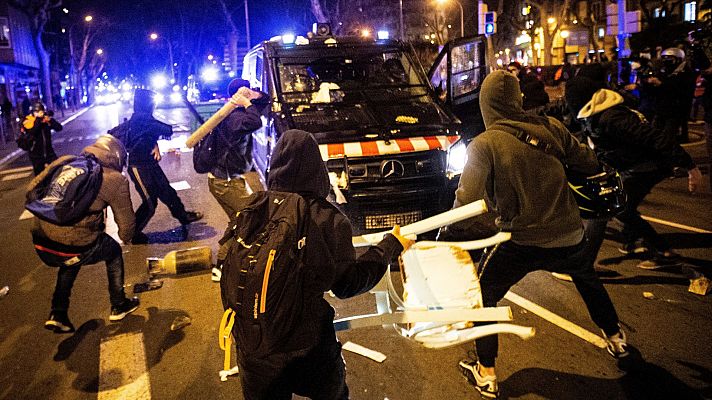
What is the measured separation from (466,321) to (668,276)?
138 inches

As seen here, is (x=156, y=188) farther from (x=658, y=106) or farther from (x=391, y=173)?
(x=658, y=106)

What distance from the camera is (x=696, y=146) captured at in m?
11.9

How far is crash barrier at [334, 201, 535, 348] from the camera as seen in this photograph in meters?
2.46

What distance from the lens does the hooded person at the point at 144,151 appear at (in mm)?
6973

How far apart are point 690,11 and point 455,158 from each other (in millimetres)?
37261

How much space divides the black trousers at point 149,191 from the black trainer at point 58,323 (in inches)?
106

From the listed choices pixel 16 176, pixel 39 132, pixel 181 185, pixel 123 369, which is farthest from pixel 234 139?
pixel 16 176

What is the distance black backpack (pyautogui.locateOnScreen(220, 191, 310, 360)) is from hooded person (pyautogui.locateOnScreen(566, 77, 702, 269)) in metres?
A: 3.04

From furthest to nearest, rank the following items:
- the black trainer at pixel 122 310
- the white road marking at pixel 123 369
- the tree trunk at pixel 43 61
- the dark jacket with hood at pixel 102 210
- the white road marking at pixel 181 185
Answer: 1. the tree trunk at pixel 43 61
2. the white road marking at pixel 181 185
3. the black trainer at pixel 122 310
4. the dark jacket with hood at pixel 102 210
5. the white road marking at pixel 123 369

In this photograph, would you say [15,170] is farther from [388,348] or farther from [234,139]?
[388,348]

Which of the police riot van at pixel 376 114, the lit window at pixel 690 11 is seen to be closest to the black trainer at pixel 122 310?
the police riot van at pixel 376 114

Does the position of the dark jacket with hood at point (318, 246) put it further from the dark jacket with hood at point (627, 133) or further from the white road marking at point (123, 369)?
the dark jacket with hood at point (627, 133)

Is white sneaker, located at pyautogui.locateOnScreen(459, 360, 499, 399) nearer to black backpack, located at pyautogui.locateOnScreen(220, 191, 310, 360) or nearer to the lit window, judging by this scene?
black backpack, located at pyautogui.locateOnScreen(220, 191, 310, 360)

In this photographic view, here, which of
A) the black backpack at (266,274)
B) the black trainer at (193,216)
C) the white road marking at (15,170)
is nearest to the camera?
the black backpack at (266,274)
